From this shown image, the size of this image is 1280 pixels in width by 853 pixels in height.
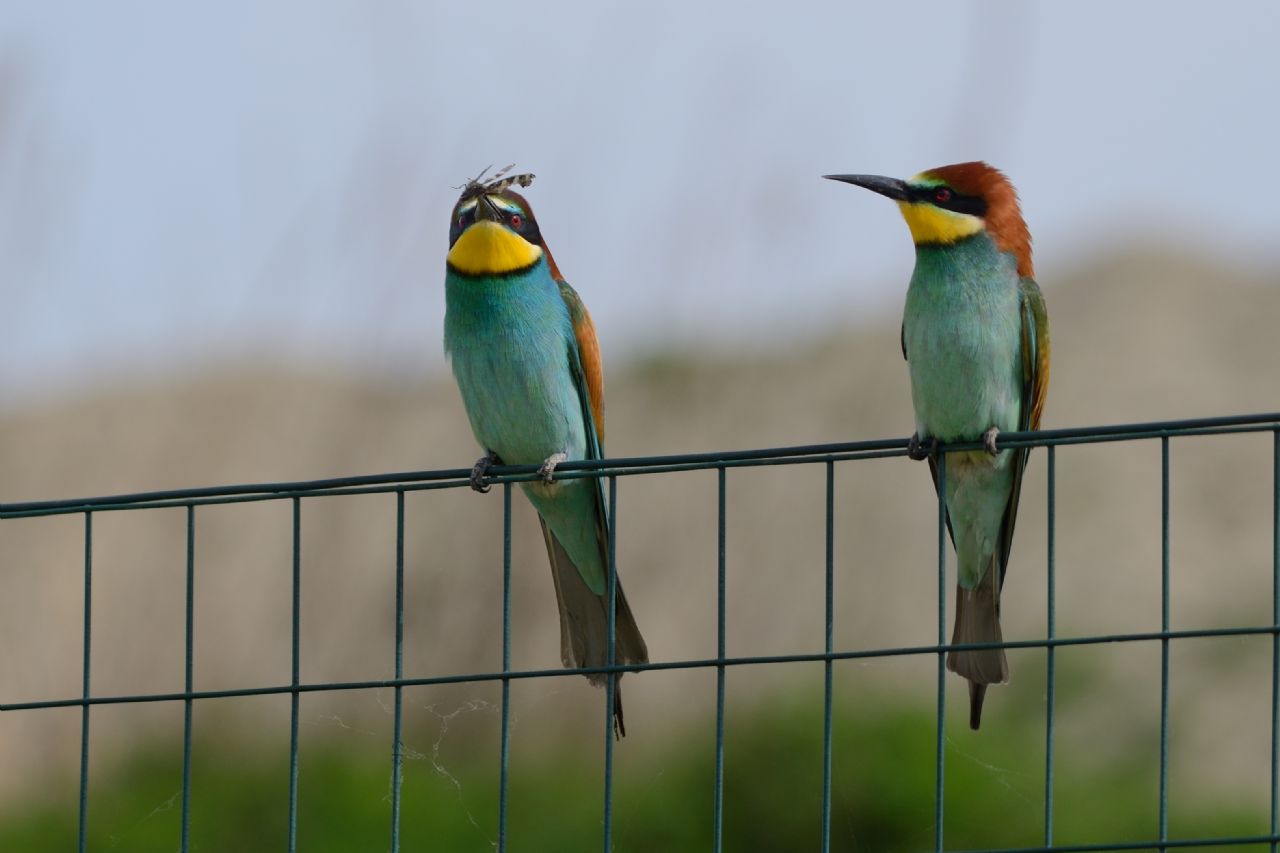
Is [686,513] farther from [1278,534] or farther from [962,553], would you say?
[1278,534]

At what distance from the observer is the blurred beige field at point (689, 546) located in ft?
23.7

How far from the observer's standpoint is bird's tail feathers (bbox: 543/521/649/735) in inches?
139

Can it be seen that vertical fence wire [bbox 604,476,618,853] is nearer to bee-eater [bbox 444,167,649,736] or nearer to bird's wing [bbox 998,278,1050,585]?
bee-eater [bbox 444,167,649,736]

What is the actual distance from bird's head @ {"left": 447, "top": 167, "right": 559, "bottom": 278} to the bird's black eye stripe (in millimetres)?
817

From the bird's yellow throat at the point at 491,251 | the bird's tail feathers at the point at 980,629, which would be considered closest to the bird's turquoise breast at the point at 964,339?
the bird's tail feathers at the point at 980,629

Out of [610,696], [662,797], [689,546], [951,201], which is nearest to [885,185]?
[951,201]

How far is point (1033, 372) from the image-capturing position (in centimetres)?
380

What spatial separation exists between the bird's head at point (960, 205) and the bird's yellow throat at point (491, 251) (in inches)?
28.7

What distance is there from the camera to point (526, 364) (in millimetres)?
4035

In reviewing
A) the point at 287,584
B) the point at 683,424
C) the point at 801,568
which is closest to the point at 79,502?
the point at 287,584

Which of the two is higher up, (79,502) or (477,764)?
(79,502)

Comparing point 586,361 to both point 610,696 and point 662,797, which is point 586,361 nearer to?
point 610,696

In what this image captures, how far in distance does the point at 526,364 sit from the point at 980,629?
43.7 inches

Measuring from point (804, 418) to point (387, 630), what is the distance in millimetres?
7719
